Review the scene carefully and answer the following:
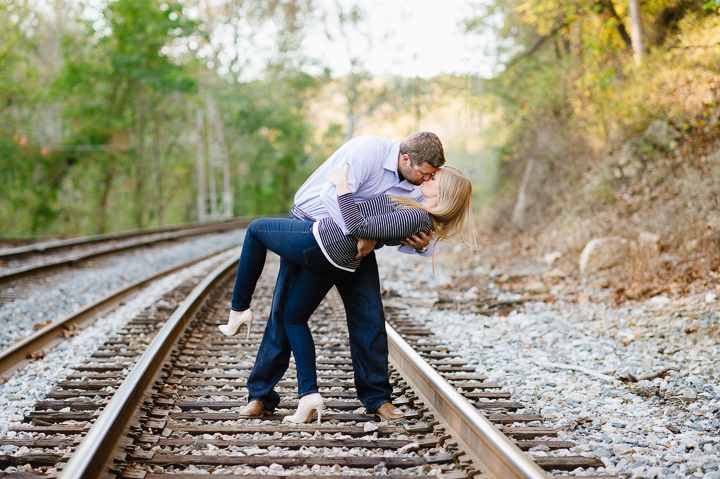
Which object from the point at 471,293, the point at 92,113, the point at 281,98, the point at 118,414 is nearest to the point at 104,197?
the point at 92,113

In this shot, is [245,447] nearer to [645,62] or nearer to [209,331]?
[209,331]

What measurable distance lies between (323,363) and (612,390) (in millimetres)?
2026

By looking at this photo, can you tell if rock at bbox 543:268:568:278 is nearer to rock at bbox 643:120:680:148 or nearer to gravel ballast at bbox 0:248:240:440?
rock at bbox 643:120:680:148

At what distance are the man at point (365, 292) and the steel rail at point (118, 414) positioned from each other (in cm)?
61

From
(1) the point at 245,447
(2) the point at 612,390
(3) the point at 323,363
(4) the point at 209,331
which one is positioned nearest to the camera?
(1) the point at 245,447

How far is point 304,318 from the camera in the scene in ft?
9.95

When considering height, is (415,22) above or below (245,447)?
above

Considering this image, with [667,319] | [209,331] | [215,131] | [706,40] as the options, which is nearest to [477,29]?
[706,40]

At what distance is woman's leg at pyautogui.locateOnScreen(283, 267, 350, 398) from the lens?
9.66 ft

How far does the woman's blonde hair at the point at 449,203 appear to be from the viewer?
2.72 m

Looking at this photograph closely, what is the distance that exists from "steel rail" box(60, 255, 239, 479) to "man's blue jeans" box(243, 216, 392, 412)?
2.13ft

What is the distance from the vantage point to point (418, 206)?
2.75m

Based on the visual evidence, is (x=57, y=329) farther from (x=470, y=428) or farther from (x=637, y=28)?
(x=637, y=28)

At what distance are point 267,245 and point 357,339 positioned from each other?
0.77 m
